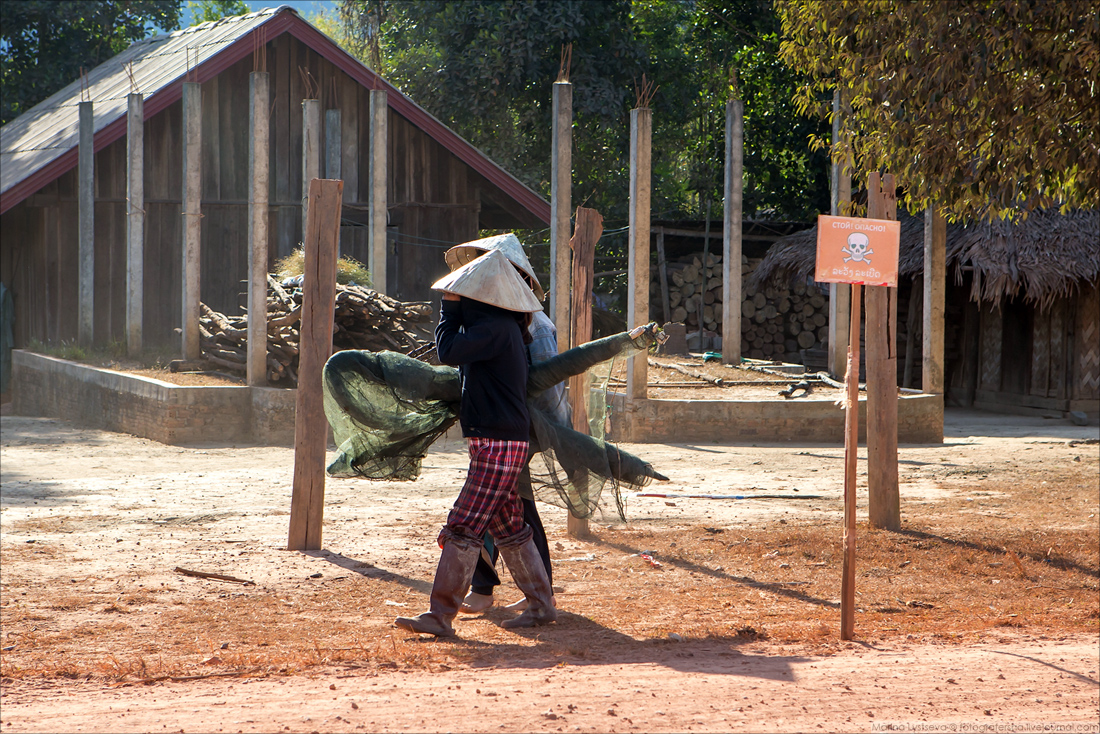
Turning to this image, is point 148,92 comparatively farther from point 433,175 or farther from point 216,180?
point 433,175

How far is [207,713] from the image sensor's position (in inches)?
156

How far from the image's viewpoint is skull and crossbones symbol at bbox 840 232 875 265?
5.55m

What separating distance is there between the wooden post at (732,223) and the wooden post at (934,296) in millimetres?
2648

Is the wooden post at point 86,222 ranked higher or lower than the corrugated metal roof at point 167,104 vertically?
lower

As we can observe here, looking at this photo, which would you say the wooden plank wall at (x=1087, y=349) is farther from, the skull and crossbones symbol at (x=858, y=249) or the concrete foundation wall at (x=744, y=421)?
the skull and crossbones symbol at (x=858, y=249)

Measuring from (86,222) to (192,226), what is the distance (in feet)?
8.78

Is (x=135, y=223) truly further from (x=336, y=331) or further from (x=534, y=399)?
(x=534, y=399)

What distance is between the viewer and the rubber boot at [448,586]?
16.9ft

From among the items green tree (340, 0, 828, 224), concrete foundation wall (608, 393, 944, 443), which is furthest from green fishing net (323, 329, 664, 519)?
green tree (340, 0, 828, 224)

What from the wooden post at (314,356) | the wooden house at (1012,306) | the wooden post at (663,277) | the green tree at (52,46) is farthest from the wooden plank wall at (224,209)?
the wooden post at (314,356)

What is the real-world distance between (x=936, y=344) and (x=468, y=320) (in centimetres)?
874

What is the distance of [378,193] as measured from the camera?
14.4 meters

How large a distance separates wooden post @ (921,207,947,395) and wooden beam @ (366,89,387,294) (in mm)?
6490

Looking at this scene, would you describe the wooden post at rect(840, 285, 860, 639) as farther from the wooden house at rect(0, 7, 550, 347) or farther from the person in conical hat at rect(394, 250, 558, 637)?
the wooden house at rect(0, 7, 550, 347)
